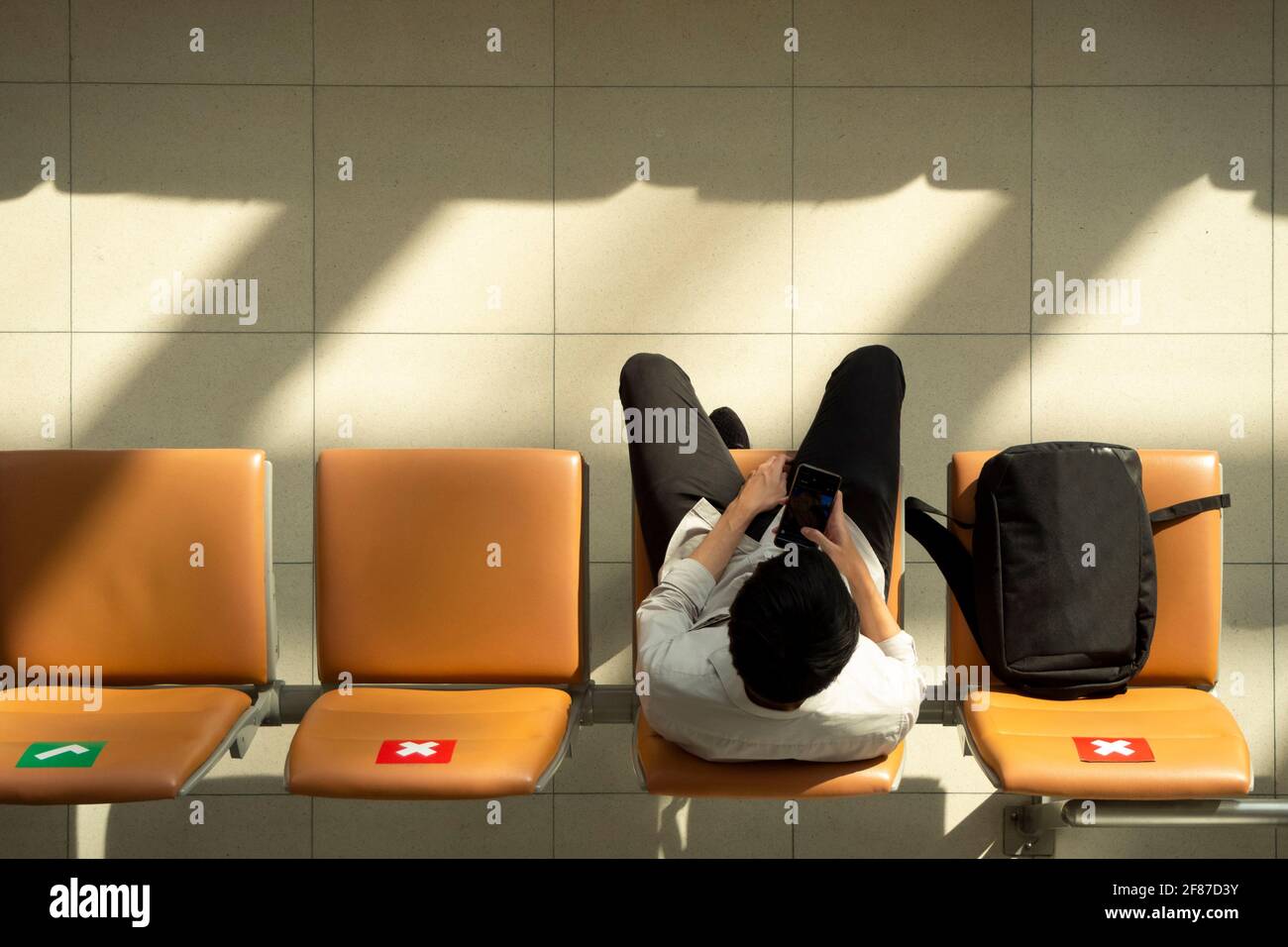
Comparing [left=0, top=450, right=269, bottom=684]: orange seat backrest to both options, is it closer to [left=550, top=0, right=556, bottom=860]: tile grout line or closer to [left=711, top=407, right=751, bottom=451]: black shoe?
[left=550, top=0, right=556, bottom=860]: tile grout line

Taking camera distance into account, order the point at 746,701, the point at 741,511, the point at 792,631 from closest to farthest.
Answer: the point at 792,631 → the point at 746,701 → the point at 741,511

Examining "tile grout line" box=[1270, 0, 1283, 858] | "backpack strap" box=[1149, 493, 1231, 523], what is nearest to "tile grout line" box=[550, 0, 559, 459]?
"backpack strap" box=[1149, 493, 1231, 523]

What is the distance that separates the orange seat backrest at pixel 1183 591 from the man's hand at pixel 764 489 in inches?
20.6

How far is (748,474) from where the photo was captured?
2.32 meters

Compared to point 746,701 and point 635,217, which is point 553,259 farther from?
point 746,701

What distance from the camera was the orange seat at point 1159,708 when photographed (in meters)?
1.86

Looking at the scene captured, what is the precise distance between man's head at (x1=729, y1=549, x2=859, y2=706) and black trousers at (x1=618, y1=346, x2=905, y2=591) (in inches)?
20.2

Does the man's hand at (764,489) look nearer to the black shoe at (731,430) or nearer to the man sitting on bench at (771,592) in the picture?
the man sitting on bench at (771,592)

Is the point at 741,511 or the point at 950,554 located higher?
the point at 741,511

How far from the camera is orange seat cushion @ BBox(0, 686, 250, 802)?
1.82 metres

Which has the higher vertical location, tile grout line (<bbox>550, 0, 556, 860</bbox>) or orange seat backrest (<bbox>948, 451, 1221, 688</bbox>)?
tile grout line (<bbox>550, 0, 556, 860</bbox>)

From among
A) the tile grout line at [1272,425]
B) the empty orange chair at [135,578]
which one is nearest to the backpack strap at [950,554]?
the tile grout line at [1272,425]

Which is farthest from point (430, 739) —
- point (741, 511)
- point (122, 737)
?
point (741, 511)

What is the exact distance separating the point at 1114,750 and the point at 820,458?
0.87m
